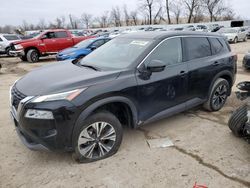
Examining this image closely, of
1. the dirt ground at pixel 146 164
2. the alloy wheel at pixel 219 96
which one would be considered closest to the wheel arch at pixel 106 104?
the dirt ground at pixel 146 164

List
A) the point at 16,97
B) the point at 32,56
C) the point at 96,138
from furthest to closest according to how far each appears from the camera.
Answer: the point at 32,56 < the point at 96,138 < the point at 16,97

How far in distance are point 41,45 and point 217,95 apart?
1162cm

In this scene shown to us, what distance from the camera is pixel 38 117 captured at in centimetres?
298

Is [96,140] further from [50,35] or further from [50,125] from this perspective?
[50,35]

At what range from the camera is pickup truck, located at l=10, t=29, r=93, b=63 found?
46.2ft

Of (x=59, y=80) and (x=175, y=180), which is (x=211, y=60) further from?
(x=59, y=80)

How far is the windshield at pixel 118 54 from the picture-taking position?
3850 millimetres

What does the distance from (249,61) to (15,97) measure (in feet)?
28.9

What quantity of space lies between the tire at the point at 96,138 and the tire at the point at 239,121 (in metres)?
1.84

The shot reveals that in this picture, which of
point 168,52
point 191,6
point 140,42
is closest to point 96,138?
point 140,42

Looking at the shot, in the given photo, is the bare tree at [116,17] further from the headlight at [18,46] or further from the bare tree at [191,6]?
the headlight at [18,46]

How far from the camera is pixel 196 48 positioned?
15.3 ft

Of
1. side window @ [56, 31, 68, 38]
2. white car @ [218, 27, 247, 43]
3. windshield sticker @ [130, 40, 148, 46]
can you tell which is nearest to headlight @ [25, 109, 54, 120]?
windshield sticker @ [130, 40, 148, 46]

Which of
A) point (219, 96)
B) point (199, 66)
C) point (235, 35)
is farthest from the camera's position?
point (235, 35)
